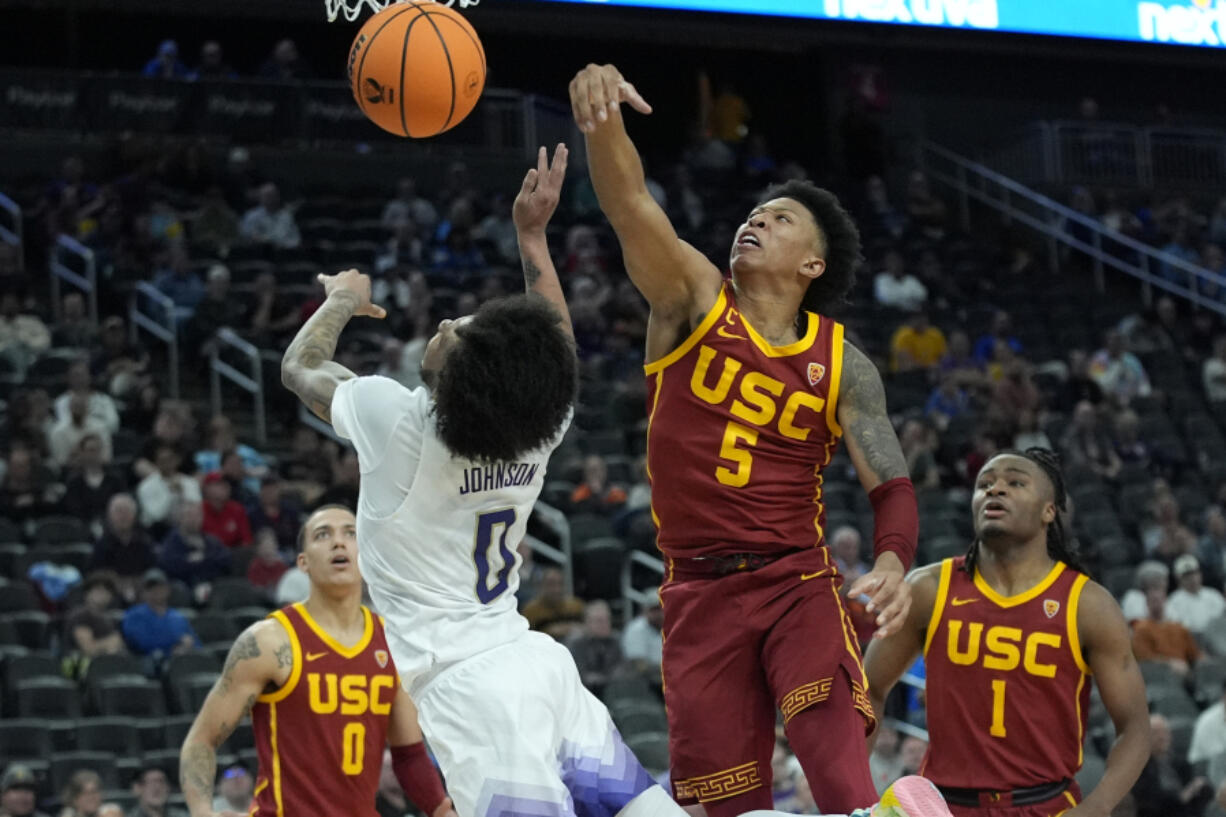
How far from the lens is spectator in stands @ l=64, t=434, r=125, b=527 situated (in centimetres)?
1187

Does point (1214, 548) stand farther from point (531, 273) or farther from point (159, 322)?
point (531, 273)

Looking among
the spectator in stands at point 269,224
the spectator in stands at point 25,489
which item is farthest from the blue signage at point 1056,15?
the spectator in stands at point 25,489

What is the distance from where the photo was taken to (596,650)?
36.0ft

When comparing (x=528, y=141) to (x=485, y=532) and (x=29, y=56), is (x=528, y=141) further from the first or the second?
(x=485, y=532)

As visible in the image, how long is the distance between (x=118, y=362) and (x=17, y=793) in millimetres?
5100

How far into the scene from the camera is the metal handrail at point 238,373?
14.2 m

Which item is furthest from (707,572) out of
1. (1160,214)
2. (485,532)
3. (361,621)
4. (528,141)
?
(1160,214)

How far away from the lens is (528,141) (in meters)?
19.1

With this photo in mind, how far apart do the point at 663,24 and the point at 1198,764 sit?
9201 millimetres

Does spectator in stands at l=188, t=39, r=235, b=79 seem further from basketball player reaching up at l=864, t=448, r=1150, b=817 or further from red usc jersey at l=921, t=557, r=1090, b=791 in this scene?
red usc jersey at l=921, t=557, r=1090, b=791

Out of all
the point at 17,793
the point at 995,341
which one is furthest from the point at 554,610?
the point at 995,341

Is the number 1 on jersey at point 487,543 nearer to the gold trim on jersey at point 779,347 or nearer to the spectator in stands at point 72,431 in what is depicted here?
the gold trim on jersey at point 779,347

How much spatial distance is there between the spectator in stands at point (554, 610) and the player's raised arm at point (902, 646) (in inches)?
203

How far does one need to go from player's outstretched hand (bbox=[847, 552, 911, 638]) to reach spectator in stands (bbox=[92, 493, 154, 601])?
7.43 m
